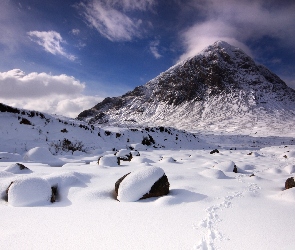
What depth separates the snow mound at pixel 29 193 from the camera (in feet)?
7.29

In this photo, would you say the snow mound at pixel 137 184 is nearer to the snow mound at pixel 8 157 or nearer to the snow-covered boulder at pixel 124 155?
the snow-covered boulder at pixel 124 155

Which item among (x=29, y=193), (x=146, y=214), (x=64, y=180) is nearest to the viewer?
(x=146, y=214)

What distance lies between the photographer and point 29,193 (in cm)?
228

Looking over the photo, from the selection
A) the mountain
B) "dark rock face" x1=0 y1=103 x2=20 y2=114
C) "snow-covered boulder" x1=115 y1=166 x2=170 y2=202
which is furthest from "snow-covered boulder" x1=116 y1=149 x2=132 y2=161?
the mountain

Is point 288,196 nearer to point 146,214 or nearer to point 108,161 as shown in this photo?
point 146,214

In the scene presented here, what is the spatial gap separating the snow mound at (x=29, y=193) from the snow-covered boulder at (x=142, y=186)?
84 cm

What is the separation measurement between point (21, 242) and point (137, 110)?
163 feet

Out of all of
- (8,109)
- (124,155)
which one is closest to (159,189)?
(124,155)

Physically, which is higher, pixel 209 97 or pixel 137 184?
pixel 209 97

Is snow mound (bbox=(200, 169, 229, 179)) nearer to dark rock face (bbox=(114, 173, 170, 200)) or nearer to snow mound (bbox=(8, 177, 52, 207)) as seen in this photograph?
dark rock face (bbox=(114, 173, 170, 200))

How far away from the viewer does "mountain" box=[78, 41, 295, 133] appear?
40.3 m

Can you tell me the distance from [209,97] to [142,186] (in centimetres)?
5045

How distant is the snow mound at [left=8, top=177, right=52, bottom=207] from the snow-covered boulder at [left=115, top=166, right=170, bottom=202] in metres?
0.84

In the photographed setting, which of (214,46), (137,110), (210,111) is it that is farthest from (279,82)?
(137,110)
